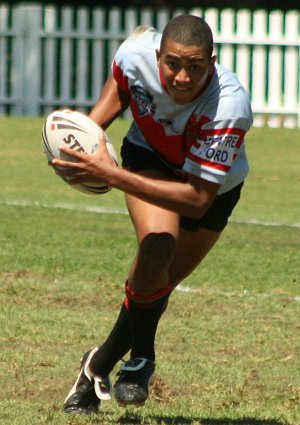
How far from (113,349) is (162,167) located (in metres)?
0.89

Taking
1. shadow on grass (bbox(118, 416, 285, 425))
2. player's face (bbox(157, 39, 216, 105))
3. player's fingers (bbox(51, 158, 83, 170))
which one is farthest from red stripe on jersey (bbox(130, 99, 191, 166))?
shadow on grass (bbox(118, 416, 285, 425))

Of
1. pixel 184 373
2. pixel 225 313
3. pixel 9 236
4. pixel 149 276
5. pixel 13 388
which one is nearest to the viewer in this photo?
pixel 149 276

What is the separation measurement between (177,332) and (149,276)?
2100 mm

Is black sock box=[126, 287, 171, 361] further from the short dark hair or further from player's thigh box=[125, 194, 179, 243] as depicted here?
the short dark hair

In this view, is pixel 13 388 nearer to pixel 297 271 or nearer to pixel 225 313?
pixel 225 313

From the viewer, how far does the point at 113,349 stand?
631cm

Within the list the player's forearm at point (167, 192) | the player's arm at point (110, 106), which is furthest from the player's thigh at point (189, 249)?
the player's arm at point (110, 106)

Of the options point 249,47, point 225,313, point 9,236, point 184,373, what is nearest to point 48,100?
point 249,47

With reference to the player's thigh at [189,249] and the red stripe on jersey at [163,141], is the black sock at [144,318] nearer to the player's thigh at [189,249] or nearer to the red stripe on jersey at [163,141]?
the player's thigh at [189,249]

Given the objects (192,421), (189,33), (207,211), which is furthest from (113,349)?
(189,33)

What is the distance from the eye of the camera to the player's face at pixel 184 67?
563 cm

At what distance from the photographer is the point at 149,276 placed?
602 cm

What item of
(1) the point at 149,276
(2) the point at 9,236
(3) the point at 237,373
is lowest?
(2) the point at 9,236

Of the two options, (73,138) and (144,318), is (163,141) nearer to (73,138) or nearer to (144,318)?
(73,138)
